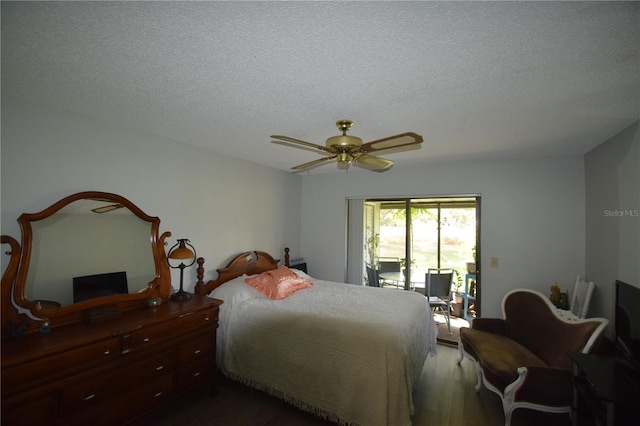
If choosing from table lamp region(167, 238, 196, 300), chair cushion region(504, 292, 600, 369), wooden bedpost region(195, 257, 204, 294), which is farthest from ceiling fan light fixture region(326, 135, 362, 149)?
chair cushion region(504, 292, 600, 369)

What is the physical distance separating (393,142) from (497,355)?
7.07ft

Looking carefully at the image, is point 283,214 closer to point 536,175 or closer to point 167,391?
point 167,391

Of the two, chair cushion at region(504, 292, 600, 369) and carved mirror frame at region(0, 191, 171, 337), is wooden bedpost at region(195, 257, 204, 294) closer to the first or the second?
carved mirror frame at region(0, 191, 171, 337)

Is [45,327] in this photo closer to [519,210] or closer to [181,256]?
[181,256]

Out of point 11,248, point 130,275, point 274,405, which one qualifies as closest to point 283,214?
point 130,275

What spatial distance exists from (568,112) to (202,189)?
3.43m

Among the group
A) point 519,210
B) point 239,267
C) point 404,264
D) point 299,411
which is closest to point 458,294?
point 404,264

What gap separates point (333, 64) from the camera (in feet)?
4.76

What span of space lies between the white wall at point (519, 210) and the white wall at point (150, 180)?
1.92 meters

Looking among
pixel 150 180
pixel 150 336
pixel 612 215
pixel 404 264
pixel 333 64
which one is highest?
pixel 333 64

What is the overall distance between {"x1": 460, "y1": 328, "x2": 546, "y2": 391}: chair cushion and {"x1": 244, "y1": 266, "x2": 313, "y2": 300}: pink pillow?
1.92 m

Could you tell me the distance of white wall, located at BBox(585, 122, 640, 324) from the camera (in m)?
2.23

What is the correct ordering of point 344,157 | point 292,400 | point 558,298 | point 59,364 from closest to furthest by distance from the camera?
point 59,364 < point 344,157 < point 292,400 < point 558,298

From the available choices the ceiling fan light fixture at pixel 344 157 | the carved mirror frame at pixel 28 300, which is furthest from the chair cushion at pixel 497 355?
the carved mirror frame at pixel 28 300
